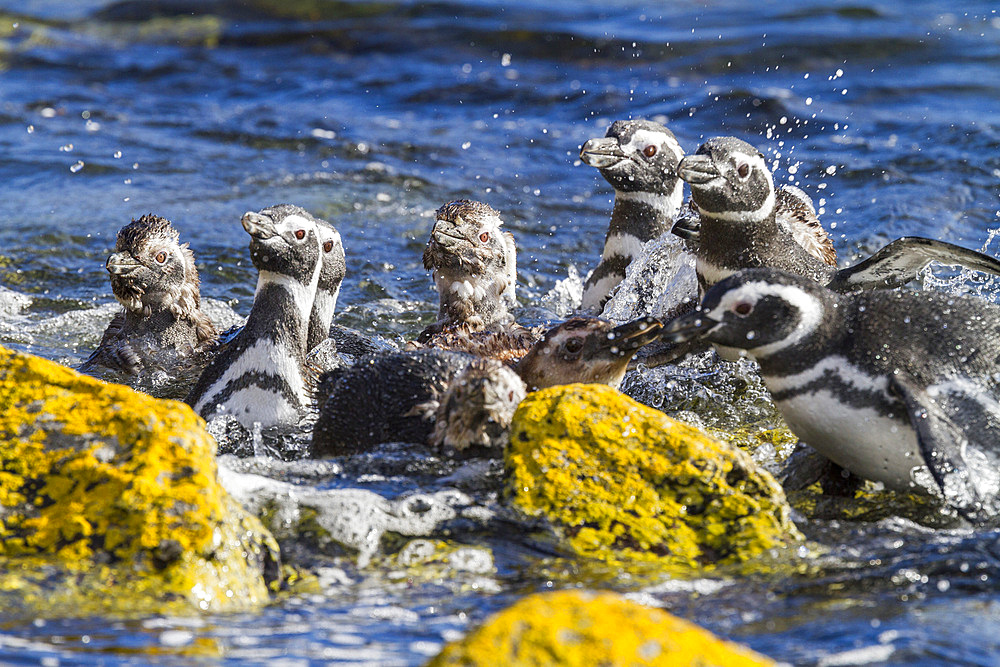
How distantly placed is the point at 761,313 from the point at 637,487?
3.12ft

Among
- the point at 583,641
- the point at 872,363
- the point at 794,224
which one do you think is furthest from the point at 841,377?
the point at 794,224

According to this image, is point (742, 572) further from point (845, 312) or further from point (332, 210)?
point (332, 210)

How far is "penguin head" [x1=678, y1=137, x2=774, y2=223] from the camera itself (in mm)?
6031

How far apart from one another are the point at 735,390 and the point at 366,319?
2997mm

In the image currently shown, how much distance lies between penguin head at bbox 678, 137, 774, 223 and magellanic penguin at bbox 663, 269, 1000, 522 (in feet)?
4.83

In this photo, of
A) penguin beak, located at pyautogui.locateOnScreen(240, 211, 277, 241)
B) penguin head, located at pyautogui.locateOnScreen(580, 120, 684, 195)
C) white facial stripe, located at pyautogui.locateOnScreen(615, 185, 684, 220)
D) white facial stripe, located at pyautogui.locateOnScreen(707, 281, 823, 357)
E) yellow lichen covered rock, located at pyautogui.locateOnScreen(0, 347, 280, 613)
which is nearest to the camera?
yellow lichen covered rock, located at pyautogui.locateOnScreen(0, 347, 280, 613)

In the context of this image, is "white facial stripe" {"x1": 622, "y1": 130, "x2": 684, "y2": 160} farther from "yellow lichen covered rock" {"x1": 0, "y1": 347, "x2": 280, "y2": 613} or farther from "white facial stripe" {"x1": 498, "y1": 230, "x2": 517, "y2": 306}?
"yellow lichen covered rock" {"x1": 0, "y1": 347, "x2": 280, "y2": 613}

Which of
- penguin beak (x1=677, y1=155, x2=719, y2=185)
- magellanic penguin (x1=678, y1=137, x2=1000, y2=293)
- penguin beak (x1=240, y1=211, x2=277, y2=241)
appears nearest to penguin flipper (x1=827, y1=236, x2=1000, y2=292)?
magellanic penguin (x1=678, y1=137, x2=1000, y2=293)

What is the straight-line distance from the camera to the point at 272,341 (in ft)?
19.2

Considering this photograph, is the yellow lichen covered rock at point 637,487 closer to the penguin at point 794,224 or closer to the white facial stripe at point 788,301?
the white facial stripe at point 788,301

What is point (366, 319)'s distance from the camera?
8.24 meters

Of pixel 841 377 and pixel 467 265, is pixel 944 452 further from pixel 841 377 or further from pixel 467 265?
pixel 467 265

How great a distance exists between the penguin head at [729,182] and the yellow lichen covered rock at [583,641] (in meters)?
3.76

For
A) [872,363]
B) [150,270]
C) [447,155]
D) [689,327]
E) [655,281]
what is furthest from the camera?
[447,155]
